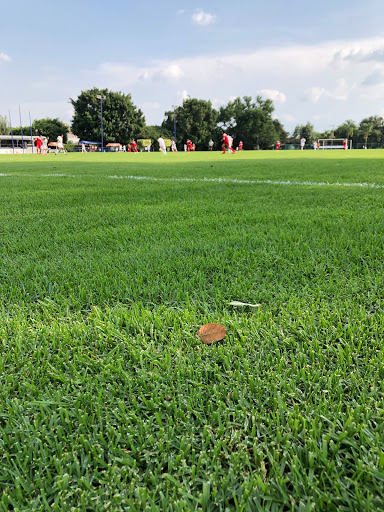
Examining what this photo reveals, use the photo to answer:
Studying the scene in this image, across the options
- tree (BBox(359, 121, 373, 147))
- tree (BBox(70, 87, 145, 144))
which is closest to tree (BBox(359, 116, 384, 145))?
tree (BBox(359, 121, 373, 147))

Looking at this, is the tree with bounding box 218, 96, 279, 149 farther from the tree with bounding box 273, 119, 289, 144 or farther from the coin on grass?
the coin on grass

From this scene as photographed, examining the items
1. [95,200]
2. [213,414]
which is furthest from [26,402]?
[95,200]

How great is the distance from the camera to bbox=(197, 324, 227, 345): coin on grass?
128 centimetres

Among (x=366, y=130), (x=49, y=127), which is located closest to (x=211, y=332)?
(x=49, y=127)

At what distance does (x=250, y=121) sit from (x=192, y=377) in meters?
77.7

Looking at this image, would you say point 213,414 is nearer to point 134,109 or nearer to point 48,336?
point 48,336

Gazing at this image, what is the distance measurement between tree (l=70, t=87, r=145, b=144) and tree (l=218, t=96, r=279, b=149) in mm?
19185

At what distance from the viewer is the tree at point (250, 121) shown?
72812mm

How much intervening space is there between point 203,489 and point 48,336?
2.66 ft

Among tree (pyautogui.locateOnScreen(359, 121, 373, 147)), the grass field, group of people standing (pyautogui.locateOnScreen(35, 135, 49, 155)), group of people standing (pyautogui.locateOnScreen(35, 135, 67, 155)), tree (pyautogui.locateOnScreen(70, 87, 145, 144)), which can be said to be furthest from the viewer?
tree (pyautogui.locateOnScreen(359, 121, 373, 147))

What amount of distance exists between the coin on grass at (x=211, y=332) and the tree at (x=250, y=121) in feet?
252

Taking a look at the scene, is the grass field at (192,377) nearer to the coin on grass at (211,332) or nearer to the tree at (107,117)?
the coin on grass at (211,332)

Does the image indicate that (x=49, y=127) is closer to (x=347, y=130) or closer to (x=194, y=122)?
(x=194, y=122)

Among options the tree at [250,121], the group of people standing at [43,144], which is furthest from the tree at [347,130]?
the group of people standing at [43,144]
